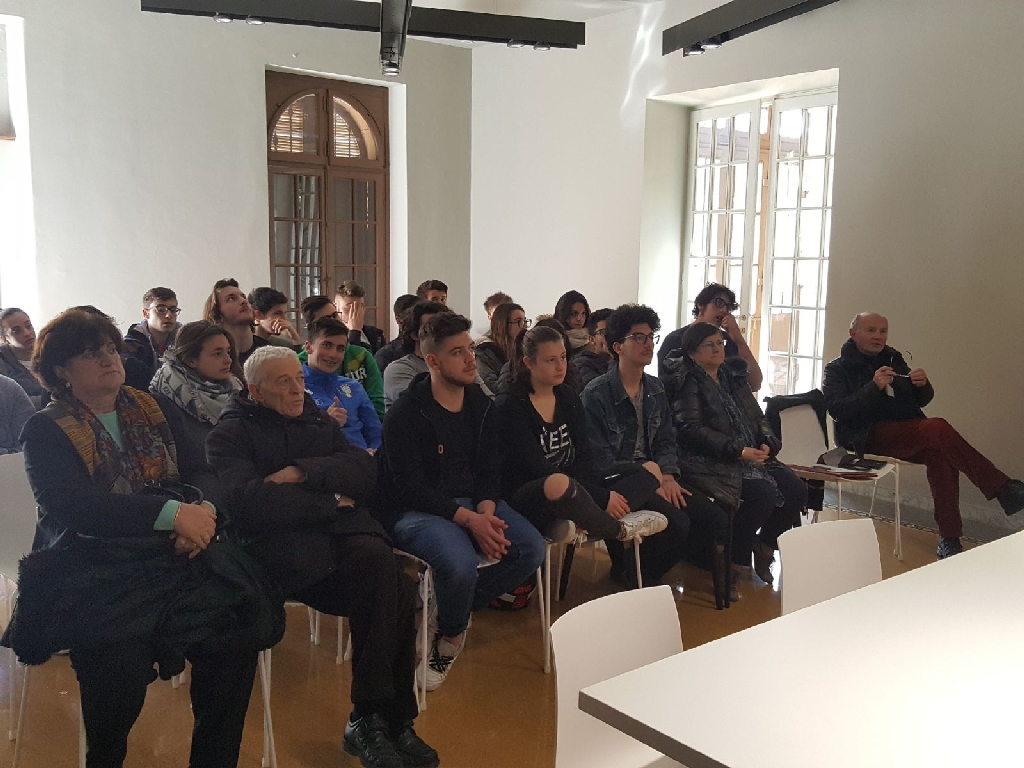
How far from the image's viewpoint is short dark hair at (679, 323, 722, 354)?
160 inches

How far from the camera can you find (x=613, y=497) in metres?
3.51

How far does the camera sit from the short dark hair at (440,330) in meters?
3.14

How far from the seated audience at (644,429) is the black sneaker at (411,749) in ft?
4.88

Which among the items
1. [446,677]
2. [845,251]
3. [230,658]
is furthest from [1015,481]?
[230,658]

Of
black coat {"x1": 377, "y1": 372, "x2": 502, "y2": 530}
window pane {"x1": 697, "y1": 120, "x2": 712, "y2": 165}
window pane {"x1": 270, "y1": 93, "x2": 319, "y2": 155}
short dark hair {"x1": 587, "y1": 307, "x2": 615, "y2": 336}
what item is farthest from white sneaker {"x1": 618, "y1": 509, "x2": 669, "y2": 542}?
window pane {"x1": 270, "y1": 93, "x2": 319, "y2": 155}

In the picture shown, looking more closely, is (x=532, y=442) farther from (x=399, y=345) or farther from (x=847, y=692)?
(x=847, y=692)

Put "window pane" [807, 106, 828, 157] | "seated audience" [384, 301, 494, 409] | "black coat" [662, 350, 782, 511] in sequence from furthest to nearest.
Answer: "window pane" [807, 106, 828, 157] → "seated audience" [384, 301, 494, 409] → "black coat" [662, 350, 782, 511]

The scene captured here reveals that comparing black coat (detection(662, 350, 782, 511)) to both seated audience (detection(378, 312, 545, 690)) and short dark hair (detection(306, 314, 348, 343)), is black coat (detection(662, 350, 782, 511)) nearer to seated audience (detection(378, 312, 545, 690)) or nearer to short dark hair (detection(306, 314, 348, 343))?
seated audience (detection(378, 312, 545, 690))

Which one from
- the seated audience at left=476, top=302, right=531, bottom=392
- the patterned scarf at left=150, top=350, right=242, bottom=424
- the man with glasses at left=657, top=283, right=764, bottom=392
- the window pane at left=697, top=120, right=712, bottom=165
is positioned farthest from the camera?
the window pane at left=697, top=120, right=712, bottom=165

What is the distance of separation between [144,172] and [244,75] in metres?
1.04

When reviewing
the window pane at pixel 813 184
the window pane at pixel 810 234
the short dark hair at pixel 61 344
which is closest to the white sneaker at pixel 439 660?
the short dark hair at pixel 61 344

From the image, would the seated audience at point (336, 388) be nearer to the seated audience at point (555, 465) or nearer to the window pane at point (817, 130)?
the seated audience at point (555, 465)

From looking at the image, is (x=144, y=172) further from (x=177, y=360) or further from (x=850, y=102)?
(x=850, y=102)

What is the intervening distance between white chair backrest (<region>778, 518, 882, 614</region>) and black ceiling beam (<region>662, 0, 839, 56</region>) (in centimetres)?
320
